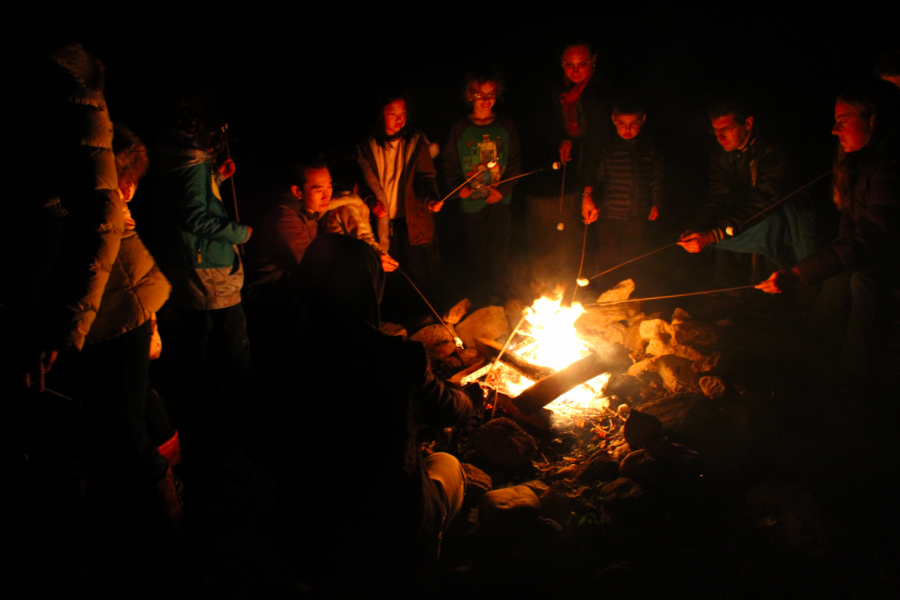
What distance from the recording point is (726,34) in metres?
6.64

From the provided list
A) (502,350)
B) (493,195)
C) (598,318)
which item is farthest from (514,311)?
(493,195)

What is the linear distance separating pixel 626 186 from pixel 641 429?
326cm

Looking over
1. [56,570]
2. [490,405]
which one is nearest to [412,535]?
[490,405]

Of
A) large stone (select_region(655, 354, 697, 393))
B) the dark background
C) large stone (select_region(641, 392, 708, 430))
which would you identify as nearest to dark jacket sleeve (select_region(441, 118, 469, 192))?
the dark background

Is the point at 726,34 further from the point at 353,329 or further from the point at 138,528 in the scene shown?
the point at 138,528

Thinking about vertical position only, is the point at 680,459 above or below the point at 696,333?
below

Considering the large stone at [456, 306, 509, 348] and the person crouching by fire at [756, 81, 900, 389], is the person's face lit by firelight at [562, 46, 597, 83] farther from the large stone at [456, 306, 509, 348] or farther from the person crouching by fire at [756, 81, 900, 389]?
the large stone at [456, 306, 509, 348]

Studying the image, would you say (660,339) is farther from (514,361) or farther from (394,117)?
(394,117)

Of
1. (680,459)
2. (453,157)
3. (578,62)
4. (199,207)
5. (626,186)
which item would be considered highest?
(578,62)

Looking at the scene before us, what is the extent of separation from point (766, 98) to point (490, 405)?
5503 mm

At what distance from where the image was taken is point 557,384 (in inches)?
165

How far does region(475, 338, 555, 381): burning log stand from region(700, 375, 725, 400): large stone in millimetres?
1284

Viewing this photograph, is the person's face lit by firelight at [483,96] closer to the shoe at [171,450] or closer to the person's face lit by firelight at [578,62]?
the person's face lit by firelight at [578,62]

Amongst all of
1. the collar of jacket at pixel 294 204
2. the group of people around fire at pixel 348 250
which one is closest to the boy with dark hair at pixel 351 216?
the group of people around fire at pixel 348 250
